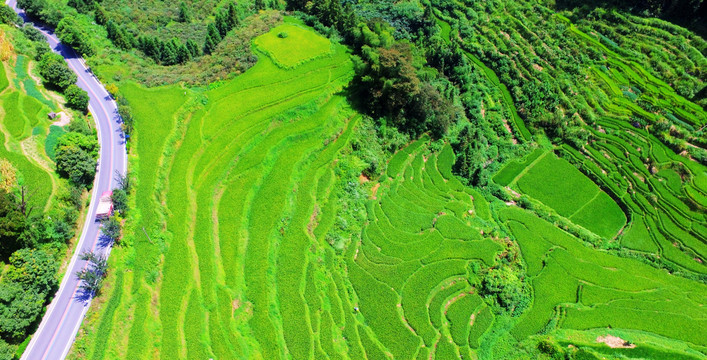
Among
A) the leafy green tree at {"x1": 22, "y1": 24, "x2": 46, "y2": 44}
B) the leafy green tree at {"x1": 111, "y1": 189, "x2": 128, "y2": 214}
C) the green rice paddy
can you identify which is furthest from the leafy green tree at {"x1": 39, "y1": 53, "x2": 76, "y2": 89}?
the leafy green tree at {"x1": 111, "y1": 189, "x2": 128, "y2": 214}

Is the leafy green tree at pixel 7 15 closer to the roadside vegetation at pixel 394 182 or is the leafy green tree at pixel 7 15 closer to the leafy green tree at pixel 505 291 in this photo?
the roadside vegetation at pixel 394 182

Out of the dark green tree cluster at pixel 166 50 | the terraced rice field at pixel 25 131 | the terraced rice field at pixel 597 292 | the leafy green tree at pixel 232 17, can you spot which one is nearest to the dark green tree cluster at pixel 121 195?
the terraced rice field at pixel 25 131

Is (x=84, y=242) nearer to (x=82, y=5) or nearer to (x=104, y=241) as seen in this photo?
(x=104, y=241)

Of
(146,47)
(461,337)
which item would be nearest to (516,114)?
(461,337)

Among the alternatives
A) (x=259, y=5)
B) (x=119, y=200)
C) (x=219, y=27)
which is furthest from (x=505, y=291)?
(x=259, y=5)

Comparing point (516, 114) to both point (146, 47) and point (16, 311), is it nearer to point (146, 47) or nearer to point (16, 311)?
point (146, 47)

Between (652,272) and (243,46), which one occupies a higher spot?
(243,46)
